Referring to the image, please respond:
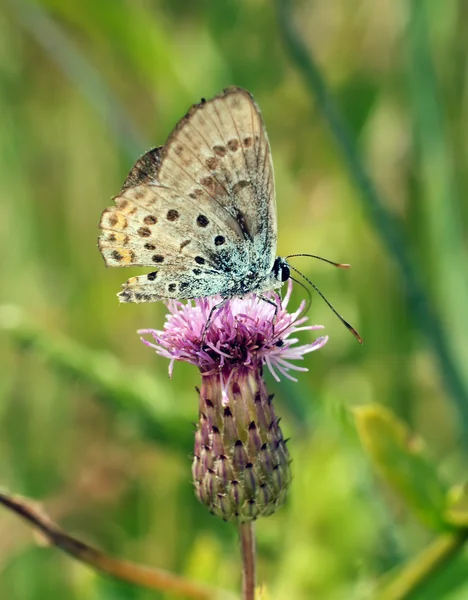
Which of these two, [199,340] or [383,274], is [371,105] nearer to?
[383,274]

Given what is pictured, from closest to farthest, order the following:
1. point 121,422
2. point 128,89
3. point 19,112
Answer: point 121,422, point 19,112, point 128,89

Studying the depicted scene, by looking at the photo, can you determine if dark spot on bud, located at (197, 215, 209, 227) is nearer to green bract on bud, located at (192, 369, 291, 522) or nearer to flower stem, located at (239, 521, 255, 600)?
green bract on bud, located at (192, 369, 291, 522)

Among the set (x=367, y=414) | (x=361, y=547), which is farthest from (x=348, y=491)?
(x=367, y=414)

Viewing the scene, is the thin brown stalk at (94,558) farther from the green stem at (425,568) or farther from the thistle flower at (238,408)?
the green stem at (425,568)

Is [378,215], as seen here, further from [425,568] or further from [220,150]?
[425,568]

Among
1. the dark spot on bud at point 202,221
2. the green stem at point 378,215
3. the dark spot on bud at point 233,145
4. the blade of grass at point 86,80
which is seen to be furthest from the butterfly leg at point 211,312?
the blade of grass at point 86,80

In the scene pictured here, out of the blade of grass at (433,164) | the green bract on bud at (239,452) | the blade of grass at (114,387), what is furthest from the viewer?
the blade of grass at (433,164)

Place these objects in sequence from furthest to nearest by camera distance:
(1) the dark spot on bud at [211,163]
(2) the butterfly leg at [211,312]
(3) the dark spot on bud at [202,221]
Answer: (3) the dark spot on bud at [202,221]
(1) the dark spot on bud at [211,163]
(2) the butterfly leg at [211,312]
